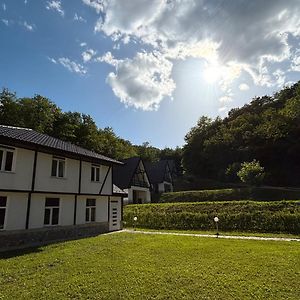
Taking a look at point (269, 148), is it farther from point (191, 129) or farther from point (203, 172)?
point (191, 129)

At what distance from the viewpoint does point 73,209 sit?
1859 cm

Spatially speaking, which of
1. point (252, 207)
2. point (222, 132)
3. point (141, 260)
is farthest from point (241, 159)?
point (141, 260)

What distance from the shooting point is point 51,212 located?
17.0m

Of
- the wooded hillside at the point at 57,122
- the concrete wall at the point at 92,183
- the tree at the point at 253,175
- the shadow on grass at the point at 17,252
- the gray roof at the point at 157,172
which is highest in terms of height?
the wooded hillside at the point at 57,122

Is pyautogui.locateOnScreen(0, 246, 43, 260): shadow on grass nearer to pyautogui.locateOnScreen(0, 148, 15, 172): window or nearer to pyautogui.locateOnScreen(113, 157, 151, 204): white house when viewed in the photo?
pyautogui.locateOnScreen(0, 148, 15, 172): window

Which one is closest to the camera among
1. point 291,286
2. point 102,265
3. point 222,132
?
point 291,286

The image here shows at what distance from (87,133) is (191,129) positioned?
22993 millimetres

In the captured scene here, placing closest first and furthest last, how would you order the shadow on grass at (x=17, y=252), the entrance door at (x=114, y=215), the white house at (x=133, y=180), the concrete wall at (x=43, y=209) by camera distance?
the shadow on grass at (x=17, y=252) < the concrete wall at (x=43, y=209) < the entrance door at (x=114, y=215) < the white house at (x=133, y=180)

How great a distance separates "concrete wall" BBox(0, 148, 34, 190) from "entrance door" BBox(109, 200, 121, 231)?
30.1 ft

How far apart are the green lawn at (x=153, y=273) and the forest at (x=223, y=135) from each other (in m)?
29.2

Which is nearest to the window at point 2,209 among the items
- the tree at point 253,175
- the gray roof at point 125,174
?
the gray roof at point 125,174

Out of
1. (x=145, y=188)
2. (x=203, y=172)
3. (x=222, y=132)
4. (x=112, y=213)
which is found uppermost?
(x=222, y=132)

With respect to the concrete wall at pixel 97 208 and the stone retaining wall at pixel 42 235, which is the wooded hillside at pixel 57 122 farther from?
the stone retaining wall at pixel 42 235

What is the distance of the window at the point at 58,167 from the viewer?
55.5ft
